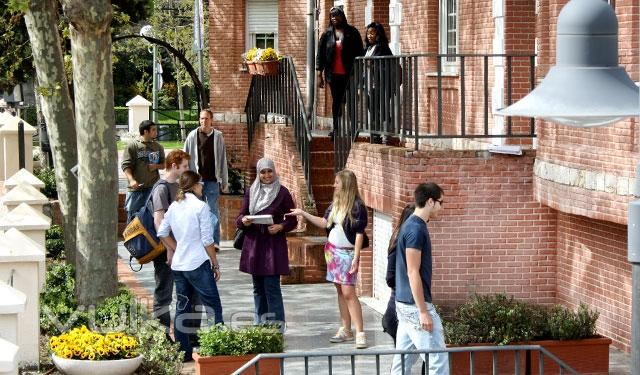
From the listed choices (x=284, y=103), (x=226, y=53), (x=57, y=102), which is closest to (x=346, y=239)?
(x=57, y=102)

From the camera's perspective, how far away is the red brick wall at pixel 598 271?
13.2m

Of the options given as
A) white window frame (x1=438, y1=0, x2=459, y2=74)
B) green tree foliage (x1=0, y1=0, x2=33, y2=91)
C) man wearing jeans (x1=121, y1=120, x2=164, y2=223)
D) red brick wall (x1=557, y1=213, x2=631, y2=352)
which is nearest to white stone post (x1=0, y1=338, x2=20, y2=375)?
red brick wall (x1=557, y1=213, x2=631, y2=352)

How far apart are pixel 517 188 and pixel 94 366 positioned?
15.7ft

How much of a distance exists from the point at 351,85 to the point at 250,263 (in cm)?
386

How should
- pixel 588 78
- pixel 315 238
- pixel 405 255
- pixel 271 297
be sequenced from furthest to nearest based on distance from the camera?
1. pixel 315 238
2. pixel 271 297
3. pixel 405 255
4. pixel 588 78

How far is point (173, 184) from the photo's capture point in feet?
45.8

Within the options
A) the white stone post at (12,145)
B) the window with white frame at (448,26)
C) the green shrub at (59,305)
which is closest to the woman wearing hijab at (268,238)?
the green shrub at (59,305)

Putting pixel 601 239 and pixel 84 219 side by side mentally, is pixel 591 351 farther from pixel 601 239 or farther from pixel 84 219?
pixel 84 219

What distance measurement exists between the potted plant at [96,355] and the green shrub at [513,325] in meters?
2.70

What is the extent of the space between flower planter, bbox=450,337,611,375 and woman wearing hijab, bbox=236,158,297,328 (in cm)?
227

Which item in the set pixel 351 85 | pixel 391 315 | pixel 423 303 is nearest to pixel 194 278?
pixel 391 315

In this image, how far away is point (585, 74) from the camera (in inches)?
248

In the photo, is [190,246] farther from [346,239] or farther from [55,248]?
[55,248]

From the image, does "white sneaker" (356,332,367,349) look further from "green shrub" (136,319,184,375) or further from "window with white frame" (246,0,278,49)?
"window with white frame" (246,0,278,49)
